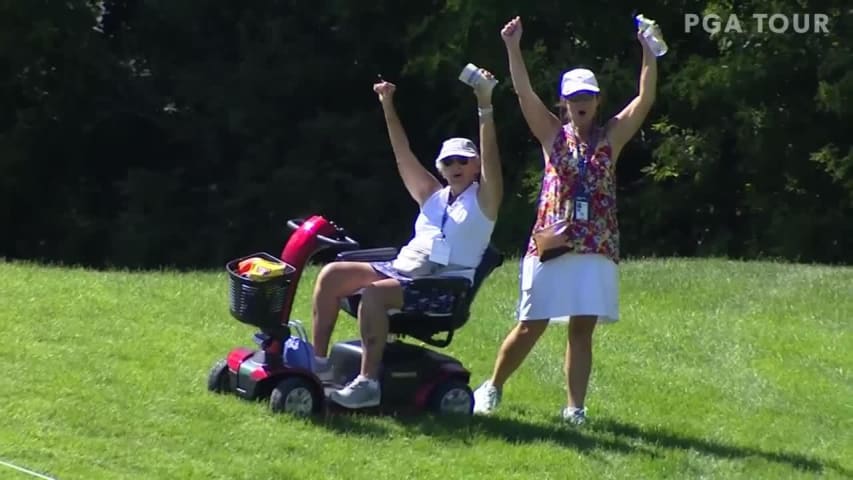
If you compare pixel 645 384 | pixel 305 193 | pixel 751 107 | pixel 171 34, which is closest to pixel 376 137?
pixel 305 193

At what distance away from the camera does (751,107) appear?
62.4ft

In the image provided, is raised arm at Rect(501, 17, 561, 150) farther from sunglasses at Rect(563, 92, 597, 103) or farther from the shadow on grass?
the shadow on grass

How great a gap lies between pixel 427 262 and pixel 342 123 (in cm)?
1558

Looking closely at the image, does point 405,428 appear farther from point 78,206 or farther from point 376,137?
point 78,206

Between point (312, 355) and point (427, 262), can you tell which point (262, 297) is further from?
point (427, 262)

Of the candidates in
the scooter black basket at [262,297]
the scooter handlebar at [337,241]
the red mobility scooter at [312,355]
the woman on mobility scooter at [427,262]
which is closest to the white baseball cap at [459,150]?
the woman on mobility scooter at [427,262]

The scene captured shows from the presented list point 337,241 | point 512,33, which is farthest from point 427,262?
point 512,33

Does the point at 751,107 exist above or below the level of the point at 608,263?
above

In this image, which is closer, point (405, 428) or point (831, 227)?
point (405, 428)

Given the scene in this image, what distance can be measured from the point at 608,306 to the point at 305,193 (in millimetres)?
15626

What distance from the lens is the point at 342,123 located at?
22.9 meters

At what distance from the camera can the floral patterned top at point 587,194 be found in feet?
24.2

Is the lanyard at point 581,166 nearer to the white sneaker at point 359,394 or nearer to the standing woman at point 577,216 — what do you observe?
the standing woman at point 577,216

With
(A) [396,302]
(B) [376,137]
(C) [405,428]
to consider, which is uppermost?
(B) [376,137]
